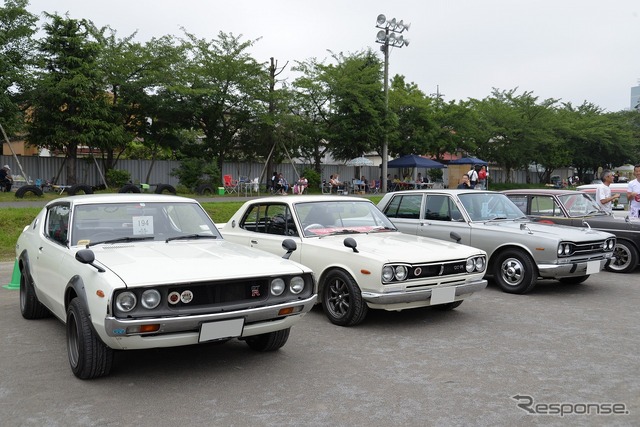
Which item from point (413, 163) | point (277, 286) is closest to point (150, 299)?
point (277, 286)

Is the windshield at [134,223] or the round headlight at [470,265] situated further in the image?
the round headlight at [470,265]

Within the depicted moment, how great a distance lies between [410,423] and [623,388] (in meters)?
1.89

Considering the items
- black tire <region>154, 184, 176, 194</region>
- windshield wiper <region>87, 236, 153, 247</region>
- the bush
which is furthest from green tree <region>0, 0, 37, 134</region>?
windshield wiper <region>87, 236, 153, 247</region>

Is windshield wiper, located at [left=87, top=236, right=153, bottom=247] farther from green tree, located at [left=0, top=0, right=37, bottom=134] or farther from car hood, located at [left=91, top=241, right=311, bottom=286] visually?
green tree, located at [left=0, top=0, right=37, bottom=134]

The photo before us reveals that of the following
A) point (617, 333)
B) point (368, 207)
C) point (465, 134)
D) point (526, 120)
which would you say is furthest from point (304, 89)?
point (617, 333)

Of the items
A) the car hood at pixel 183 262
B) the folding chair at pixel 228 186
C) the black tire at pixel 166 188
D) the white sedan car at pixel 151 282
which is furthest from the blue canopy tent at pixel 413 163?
the car hood at pixel 183 262

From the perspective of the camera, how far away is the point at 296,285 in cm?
478

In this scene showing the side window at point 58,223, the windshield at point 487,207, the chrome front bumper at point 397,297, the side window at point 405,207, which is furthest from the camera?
the side window at point 405,207

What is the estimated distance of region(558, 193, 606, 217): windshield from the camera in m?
10.2

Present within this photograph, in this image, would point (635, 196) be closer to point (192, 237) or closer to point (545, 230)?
point (545, 230)

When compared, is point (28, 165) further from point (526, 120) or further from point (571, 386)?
point (526, 120)

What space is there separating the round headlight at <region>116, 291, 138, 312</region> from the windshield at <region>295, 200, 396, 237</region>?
3098 millimetres

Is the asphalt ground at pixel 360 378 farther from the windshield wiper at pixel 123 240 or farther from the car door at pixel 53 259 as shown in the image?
the windshield wiper at pixel 123 240

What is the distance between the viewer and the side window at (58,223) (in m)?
5.41
